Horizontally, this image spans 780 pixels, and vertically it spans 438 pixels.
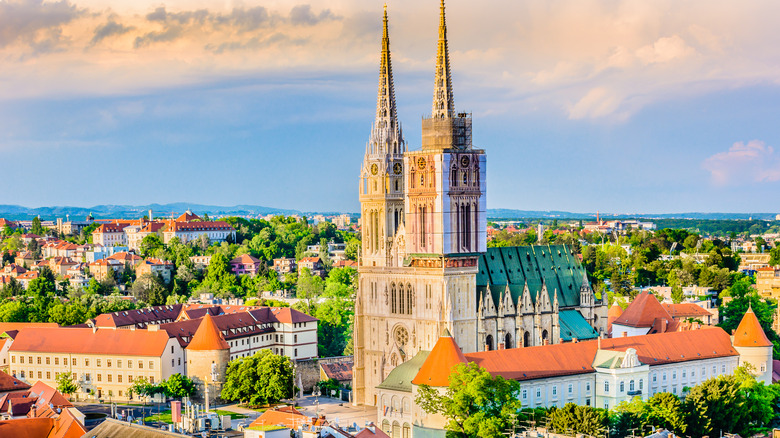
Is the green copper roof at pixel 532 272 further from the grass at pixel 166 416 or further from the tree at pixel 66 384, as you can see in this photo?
the tree at pixel 66 384

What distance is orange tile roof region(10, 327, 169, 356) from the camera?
109 meters

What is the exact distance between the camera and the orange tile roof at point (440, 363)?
82250mm

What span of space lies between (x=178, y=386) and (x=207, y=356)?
3834 millimetres

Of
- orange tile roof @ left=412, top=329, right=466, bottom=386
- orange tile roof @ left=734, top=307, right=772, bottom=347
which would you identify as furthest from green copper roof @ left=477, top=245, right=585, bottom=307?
orange tile roof @ left=412, top=329, right=466, bottom=386

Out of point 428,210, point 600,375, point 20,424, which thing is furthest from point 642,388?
point 20,424

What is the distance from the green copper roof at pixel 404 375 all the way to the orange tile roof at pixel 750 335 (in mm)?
27120

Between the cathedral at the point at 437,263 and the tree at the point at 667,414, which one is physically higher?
the cathedral at the point at 437,263

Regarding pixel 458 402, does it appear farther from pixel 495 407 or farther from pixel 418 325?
pixel 418 325

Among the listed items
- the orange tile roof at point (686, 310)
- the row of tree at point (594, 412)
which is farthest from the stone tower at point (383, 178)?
the orange tile roof at point (686, 310)

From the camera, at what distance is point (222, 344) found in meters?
106

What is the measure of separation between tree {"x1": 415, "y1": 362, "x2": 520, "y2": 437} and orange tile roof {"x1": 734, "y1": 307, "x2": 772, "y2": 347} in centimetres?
2794

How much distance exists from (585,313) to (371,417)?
2386 centimetres

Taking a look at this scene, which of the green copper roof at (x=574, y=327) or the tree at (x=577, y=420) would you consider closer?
the tree at (x=577, y=420)

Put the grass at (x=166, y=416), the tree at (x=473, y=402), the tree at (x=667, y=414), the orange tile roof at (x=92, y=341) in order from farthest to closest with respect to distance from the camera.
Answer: the orange tile roof at (x=92, y=341) < the grass at (x=166, y=416) < the tree at (x=667, y=414) < the tree at (x=473, y=402)
